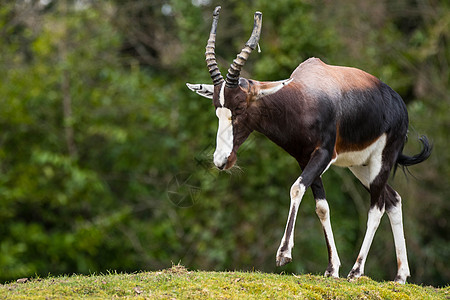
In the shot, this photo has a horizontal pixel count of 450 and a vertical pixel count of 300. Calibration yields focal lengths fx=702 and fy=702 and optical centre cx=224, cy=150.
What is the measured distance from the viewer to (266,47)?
15648 millimetres

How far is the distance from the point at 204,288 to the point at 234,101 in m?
1.94

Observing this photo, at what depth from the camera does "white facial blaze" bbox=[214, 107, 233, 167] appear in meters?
7.10

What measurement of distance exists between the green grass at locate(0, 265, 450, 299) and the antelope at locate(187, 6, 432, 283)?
1.19 ft

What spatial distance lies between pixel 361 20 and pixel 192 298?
43.4 feet

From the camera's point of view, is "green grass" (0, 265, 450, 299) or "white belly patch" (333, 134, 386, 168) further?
"white belly patch" (333, 134, 386, 168)

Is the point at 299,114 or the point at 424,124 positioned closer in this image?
the point at 299,114

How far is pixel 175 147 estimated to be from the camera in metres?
17.6

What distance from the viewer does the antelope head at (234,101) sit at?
718cm

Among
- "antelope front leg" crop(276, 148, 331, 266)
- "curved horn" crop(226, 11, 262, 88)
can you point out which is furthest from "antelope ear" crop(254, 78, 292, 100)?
"antelope front leg" crop(276, 148, 331, 266)

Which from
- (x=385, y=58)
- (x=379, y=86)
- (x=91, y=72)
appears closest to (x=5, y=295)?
(x=379, y=86)

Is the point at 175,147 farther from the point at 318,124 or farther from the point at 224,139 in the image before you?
the point at 224,139

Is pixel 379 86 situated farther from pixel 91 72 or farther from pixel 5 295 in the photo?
pixel 91 72

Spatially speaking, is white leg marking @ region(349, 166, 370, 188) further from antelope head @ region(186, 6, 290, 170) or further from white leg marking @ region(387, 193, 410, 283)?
antelope head @ region(186, 6, 290, 170)

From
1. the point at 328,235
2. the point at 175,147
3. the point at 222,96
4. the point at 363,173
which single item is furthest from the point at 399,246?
the point at 175,147
